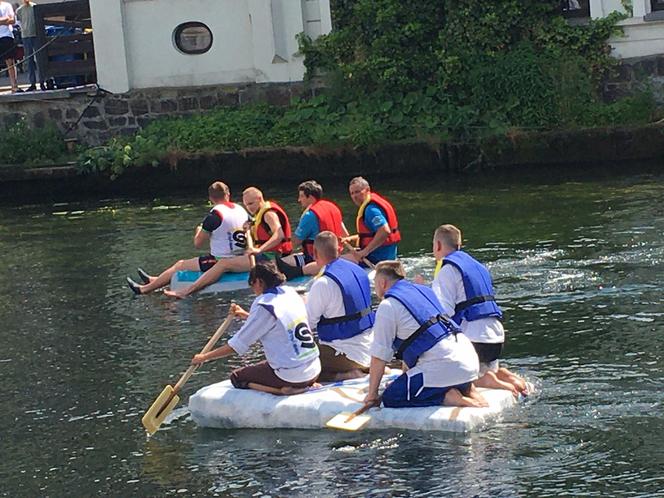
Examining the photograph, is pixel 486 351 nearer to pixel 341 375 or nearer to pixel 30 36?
pixel 341 375

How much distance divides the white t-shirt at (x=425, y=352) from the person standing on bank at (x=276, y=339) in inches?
30.1

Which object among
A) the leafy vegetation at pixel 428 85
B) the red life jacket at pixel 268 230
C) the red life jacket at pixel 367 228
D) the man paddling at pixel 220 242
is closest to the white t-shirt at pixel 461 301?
the red life jacket at pixel 367 228

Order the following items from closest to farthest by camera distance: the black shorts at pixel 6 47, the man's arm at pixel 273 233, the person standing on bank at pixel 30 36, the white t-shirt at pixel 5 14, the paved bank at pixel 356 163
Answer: the man's arm at pixel 273 233, the paved bank at pixel 356 163, the person standing on bank at pixel 30 36, the white t-shirt at pixel 5 14, the black shorts at pixel 6 47

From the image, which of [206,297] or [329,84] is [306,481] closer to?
[206,297]

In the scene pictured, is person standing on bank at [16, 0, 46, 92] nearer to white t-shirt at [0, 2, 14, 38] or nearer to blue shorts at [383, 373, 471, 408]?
white t-shirt at [0, 2, 14, 38]

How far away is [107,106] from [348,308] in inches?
627

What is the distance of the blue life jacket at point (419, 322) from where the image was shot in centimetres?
1055

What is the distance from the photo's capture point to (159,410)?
1121 cm

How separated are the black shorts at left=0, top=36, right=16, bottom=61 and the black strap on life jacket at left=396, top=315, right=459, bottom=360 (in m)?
18.1

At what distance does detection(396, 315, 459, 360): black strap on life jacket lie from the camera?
10578 mm

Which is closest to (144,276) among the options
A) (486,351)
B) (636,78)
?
(486,351)

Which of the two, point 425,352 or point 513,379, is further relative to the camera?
point 513,379

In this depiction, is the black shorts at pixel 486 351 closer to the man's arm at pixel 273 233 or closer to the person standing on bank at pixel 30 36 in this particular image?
the man's arm at pixel 273 233

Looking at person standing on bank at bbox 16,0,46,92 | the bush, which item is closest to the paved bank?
the bush
